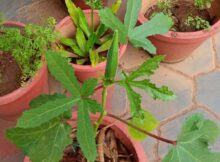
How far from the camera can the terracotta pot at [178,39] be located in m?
1.72

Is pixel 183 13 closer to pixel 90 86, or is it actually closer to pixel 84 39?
pixel 84 39

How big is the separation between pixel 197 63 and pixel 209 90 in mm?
180

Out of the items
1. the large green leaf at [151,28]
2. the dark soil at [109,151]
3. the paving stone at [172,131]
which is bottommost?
the paving stone at [172,131]

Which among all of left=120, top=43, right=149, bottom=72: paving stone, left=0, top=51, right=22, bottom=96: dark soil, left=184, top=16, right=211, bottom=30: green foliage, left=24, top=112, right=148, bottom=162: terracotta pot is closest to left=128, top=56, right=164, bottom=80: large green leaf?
left=24, top=112, right=148, bottom=162: terracotta pot

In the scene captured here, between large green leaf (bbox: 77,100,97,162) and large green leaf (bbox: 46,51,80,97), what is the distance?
0.05m

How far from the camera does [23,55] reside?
4.67 ft

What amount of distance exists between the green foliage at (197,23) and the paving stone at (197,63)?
0.29m

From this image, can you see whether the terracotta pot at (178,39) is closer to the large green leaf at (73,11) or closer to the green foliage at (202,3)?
the green foliage at (202,3)

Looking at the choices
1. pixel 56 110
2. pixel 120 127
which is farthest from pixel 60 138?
pixel 120 127

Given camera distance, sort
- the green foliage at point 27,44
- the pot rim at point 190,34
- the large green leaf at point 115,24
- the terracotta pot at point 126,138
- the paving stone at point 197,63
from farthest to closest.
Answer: the paving stone at point 197,63, the pot rim at point 190,34, the green foliage at point 27,44, the terracotta pot at point 126,138, the large green leaf at point 115,24

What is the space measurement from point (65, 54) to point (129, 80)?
723 millimetres

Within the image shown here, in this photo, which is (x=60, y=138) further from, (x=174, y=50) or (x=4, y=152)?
(x=174, y=50)

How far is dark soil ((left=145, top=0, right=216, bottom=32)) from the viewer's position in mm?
1836

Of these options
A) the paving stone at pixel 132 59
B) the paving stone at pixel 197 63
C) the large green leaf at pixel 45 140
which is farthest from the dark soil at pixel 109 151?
the paving stone at pixel 197 63
